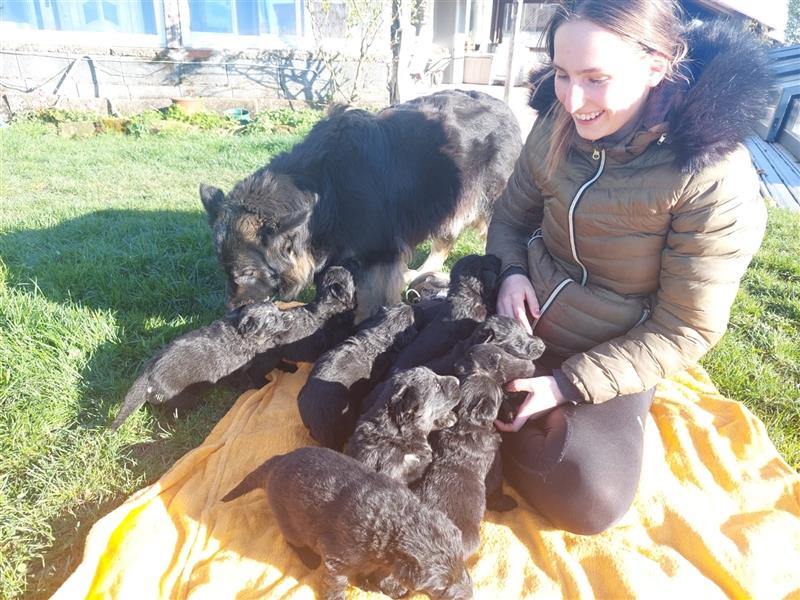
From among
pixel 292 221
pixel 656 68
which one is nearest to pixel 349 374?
pixel 292 221

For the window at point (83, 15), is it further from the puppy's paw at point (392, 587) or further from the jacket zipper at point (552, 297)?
the puppy's paw at point (392, 587)

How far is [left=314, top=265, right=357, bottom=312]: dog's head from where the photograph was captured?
375cm

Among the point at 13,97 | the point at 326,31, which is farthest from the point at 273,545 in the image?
the point at 326,31

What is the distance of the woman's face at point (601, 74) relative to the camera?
2203 mm

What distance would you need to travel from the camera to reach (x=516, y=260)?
327 centimetres

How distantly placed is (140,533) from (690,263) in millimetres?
2739

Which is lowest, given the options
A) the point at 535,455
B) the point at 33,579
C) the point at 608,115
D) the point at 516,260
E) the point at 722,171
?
the point at 33,579

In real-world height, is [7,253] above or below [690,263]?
below

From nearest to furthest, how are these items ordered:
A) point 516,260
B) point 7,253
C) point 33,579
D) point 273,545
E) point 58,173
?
point 33,579 < point 273,545 < point 516,260 < point 7,253 < point 58,173

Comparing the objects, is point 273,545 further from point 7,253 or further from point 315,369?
point 7,253

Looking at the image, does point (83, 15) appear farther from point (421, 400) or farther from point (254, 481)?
point (421, 400)

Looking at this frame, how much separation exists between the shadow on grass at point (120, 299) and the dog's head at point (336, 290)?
0.91 meters

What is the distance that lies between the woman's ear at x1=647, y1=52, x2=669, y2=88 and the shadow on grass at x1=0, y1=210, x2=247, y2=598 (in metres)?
2.94

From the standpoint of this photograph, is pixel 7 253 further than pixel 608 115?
Yes
